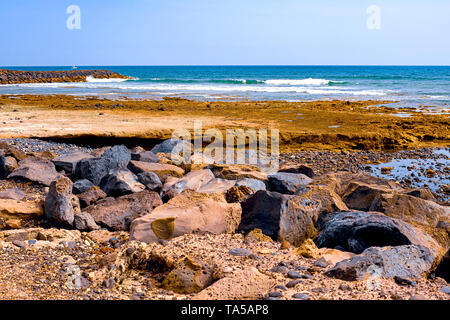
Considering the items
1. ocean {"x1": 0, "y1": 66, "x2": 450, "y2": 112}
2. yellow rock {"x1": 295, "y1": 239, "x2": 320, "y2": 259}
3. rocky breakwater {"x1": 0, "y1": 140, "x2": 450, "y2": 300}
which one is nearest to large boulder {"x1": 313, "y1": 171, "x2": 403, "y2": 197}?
rocky breakwater {"x1": 0, "y1": 140, "x2": 450, "y2": 300}

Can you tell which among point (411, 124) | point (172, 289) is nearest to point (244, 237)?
point (172, 289)

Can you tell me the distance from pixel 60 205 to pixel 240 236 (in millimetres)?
2158

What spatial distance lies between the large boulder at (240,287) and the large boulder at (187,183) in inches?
99.1

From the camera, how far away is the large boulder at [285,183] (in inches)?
245

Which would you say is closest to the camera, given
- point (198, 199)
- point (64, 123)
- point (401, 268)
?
point (401, 268)

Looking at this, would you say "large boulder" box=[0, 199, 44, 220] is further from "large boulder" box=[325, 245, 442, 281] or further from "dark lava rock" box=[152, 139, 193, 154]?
"dark lava rock" box=[152, 139, 193, 154]

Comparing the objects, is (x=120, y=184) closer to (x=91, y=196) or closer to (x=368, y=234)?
(x=91, y=196)

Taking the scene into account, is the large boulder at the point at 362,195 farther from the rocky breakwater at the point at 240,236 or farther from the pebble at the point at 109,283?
the pebble at the point at 109,283

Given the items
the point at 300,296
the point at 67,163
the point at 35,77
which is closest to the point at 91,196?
the point at 67,163

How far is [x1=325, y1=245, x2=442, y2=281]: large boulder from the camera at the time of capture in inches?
133

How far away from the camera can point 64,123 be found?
12.3 meters

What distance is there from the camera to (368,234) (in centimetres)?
418
